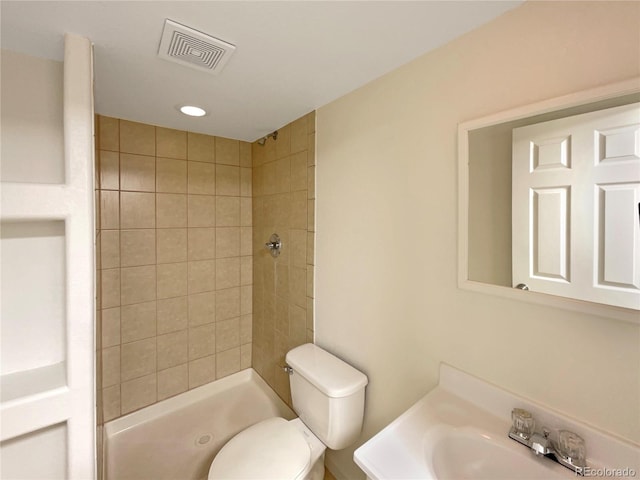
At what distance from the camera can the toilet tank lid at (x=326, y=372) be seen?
1.22 metres

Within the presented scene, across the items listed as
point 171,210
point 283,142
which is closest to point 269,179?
point 283,142

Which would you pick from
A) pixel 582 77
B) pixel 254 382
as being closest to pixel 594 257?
pixel 582 77

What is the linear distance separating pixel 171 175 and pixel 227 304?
1.09m

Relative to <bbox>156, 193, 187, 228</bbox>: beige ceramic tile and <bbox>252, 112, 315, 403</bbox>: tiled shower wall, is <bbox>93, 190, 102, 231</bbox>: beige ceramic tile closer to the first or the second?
<bbox>156, 193, 187, 228</bbox>: beige ceramic tile

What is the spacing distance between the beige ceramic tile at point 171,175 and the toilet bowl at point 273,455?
1.64m

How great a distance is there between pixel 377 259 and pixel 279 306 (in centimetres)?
102

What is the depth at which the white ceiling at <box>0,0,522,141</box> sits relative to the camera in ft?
2.65

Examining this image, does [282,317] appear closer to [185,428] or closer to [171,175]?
[185,428]

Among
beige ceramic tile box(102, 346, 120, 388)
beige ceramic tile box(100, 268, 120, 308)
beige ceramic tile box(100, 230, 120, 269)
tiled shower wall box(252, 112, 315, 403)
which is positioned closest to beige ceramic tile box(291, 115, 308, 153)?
tiled shower wall box(252, 112, 315, 403)

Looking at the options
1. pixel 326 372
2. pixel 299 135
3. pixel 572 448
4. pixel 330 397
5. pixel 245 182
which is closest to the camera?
pixel 572 448

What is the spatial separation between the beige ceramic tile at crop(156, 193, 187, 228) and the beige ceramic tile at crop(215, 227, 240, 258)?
0.28 metres

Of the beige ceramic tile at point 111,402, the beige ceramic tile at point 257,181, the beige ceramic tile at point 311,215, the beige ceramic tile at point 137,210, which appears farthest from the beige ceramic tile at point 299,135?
the beige ceramic tile at point 111,402

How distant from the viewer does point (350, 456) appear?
1.43 meters

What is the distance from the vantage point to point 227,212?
2.19 meters
